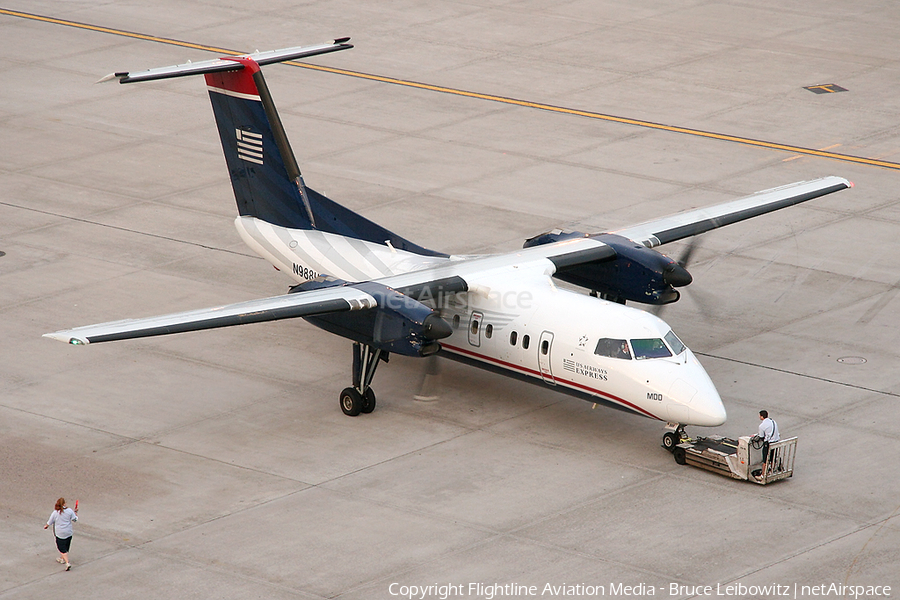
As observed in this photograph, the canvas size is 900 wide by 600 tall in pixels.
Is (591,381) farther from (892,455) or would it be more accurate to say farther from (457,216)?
(457,216)

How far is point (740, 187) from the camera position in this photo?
37.2 meters

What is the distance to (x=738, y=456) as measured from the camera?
22953 millimetres

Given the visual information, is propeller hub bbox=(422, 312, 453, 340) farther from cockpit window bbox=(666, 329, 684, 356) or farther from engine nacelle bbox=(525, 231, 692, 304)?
engine nacelle bbox=(525, 231, 692, 304)

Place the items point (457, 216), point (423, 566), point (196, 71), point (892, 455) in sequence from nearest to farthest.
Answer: point (423, 566)
point (892, 455)
point (196, 71)
point (457, 216)

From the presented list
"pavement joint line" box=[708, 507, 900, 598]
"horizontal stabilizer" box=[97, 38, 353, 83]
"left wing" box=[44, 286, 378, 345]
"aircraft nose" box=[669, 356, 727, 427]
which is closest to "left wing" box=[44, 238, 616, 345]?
"left wing" box=[44, 286, 378, 345]

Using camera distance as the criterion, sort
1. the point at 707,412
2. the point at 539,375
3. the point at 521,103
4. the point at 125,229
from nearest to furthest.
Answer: the point at 707,412 → the point at 539,375 → the point at 125,229 → the point at 521,103

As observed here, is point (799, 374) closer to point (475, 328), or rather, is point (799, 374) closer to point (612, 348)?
point (612, 348)

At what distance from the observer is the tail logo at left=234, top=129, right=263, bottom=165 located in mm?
28906

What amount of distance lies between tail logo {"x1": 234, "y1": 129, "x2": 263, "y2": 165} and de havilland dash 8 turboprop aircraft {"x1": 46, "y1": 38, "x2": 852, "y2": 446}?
0.04 m

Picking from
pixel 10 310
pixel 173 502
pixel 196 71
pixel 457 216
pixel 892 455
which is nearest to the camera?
pixel 173 502

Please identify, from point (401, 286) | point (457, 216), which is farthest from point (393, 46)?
point (401, 286)

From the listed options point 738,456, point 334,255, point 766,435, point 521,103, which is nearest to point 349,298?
point 334,255

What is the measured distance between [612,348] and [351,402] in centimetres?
516

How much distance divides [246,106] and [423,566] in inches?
488
